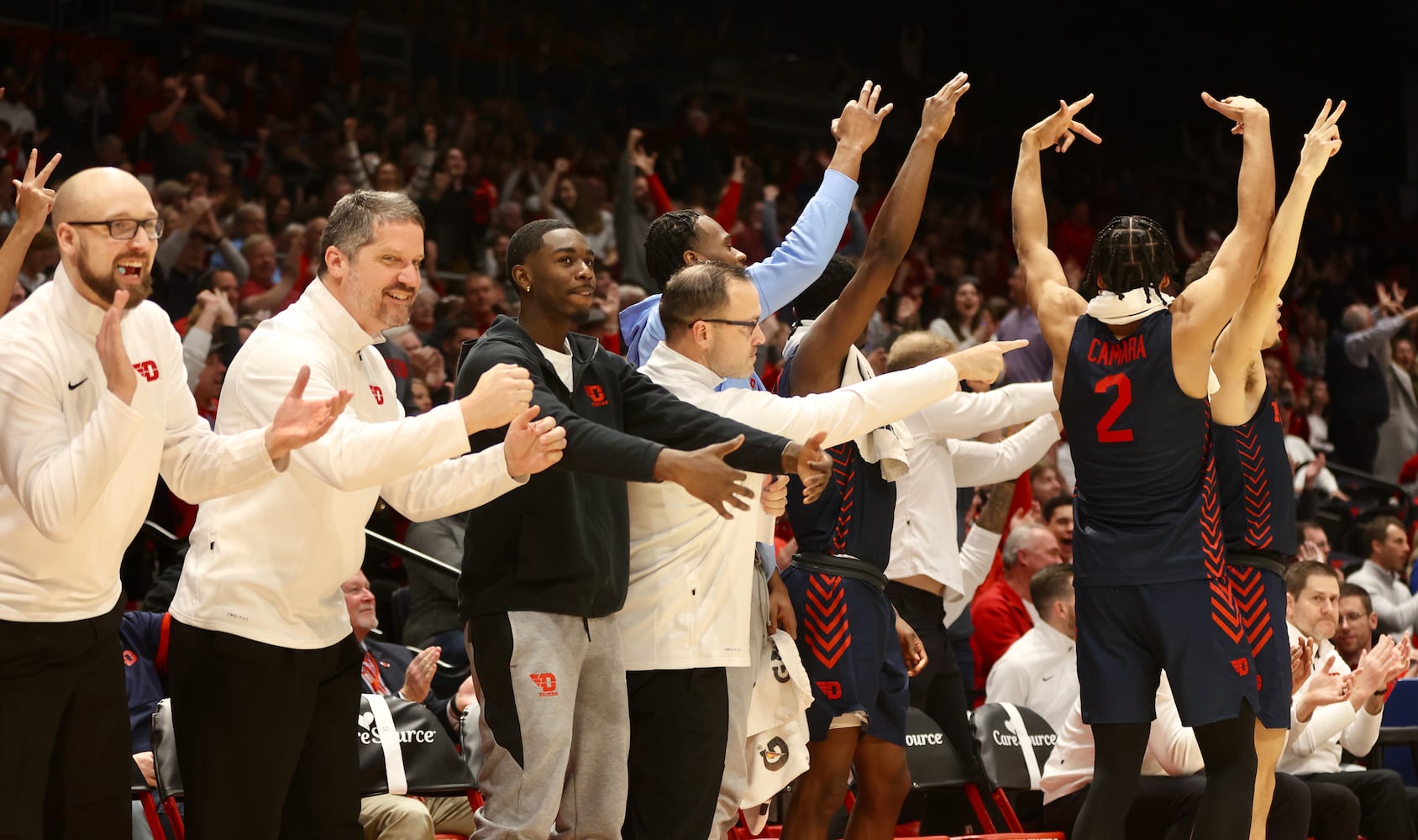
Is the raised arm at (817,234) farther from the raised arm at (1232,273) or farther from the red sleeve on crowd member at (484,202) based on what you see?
the red sleeve on crowd member at (484,202)

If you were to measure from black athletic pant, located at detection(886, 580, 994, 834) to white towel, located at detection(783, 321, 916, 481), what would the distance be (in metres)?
1.01

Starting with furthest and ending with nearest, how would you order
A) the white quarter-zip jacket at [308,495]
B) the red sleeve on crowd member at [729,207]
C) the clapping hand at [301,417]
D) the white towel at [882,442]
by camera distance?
A: the red sleeve on crowd member at [729,207] < the white towel at [882,442] < the white quarter-zip jacket at [308,495] < the clapping hand at [301,417]

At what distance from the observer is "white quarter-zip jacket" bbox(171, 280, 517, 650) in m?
3.20

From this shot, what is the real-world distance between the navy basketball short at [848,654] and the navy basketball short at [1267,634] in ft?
3.05

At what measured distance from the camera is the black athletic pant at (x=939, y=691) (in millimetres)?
5211

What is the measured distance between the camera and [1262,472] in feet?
14.4

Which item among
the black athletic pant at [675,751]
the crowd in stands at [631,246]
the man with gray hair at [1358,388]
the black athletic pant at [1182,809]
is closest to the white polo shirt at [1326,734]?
the crowd in stands at [631,246]

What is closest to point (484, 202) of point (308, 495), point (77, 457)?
point (308, 495)

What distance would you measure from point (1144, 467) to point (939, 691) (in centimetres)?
178

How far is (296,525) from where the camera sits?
134 inches

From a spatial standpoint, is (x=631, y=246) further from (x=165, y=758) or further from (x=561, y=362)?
(x=561, y=362)

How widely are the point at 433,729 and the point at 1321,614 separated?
320 cm

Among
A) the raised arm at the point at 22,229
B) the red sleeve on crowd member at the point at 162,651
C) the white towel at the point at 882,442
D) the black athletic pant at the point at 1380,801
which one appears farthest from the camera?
the black athletic pant at the point at 1380,801

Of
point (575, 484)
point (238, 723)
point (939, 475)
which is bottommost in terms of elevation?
point (238, 723)
